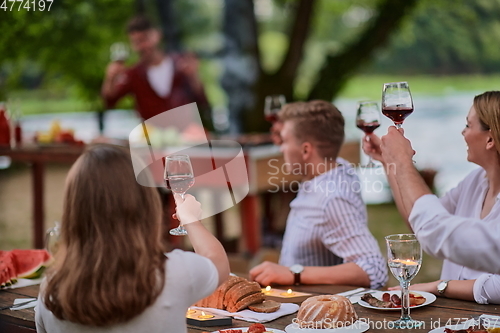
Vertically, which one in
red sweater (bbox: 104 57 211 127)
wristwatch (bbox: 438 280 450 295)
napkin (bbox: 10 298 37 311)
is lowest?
napkin (bbox: 10 298 37 311)

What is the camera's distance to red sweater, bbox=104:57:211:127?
626 cm

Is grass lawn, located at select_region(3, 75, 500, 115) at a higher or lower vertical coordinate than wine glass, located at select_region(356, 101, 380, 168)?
higher

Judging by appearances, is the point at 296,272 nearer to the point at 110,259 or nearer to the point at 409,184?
the point at 409,184

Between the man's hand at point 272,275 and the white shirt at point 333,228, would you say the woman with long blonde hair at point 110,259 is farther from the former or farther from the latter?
the white shirt at point 333,228

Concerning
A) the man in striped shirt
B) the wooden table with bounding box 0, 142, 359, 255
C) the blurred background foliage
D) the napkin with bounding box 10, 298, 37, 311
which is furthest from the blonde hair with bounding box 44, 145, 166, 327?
the blurred background foliage

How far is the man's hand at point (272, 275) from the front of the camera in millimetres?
2594

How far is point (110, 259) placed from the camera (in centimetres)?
157

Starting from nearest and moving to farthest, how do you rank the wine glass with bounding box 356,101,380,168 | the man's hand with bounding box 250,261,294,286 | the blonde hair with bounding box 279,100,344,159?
the man's hand with bounding box 250,261,294,286, the wine glass with bounding box 356,101,380,168, the blonde hair with bounding box 279,100,344,159

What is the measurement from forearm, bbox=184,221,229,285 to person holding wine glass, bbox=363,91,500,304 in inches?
20.0

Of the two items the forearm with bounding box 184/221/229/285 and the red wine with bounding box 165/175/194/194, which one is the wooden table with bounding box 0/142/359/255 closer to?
the red wine with bounding box 165/175/194/194

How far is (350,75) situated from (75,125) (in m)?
7.22

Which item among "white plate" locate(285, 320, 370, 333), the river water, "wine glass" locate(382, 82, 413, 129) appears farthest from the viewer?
the river water

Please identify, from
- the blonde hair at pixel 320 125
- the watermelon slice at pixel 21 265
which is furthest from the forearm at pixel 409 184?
the watermelon slice at pixel 21 265

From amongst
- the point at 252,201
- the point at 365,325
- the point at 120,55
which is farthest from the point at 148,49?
the point at 365,325
